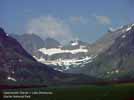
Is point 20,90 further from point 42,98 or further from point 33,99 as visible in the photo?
point 42,98

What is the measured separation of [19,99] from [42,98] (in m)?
34.5

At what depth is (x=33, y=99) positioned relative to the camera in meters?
103

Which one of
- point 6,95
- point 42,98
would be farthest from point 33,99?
point 6,95

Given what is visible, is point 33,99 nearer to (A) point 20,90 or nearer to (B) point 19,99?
(A) point 20,90

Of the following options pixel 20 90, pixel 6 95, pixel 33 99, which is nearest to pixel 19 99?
pixel 6 95

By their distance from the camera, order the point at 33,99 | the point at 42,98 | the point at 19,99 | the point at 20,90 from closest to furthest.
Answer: the point at 19,99
the point at 20,90
the point at 33,99
the point at 42,98

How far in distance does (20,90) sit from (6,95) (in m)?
9.82

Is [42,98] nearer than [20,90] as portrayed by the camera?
No

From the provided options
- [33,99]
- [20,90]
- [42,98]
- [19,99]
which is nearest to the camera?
[19,99]

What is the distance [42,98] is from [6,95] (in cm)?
3129

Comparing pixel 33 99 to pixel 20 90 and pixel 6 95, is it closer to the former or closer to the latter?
pixel 20 90

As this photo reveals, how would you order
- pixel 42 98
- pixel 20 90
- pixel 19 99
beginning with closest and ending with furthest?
pixel 19 99
pixel 20 90
pixel 42 98

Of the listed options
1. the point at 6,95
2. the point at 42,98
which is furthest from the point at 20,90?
the point at 42,98

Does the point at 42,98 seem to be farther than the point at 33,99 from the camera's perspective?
Yes
